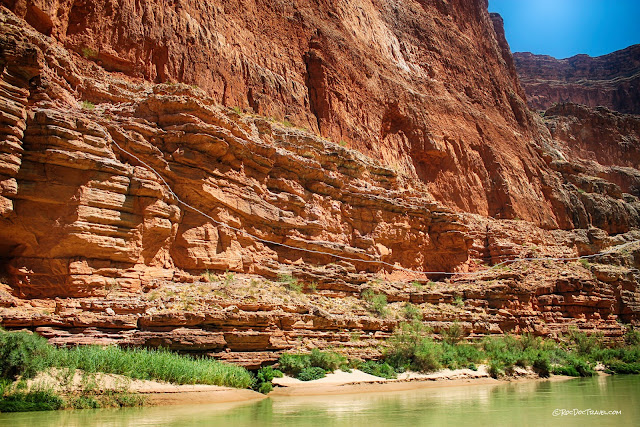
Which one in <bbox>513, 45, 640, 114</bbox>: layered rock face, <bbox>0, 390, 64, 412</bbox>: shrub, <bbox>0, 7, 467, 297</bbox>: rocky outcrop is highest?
<bbox>513, 45, 640, 114</bbox>: layered rock face

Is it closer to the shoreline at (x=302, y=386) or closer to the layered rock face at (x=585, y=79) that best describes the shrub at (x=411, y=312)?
the shoreline at (x=302, y=386)

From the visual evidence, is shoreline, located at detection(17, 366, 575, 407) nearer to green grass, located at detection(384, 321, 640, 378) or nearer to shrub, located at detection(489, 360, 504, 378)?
shrub, located at detection(489, 360, 504, 378)

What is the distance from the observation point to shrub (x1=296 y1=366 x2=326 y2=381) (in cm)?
1333

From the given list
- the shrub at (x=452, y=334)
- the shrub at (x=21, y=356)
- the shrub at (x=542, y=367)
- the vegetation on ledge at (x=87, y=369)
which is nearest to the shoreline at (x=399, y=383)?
the shrub at (x=542, y=367)

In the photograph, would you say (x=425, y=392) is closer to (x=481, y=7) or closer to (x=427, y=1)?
(x=427, y=1)

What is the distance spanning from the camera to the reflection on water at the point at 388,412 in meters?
8.15

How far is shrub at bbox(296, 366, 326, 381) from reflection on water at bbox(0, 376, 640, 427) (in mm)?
908

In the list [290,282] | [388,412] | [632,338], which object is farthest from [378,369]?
[632,338]

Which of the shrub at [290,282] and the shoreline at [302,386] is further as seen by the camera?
the shrub at [290,282]

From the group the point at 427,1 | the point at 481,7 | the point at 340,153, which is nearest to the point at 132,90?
the point at 340,153

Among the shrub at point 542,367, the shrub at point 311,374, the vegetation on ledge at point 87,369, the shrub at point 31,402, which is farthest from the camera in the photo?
the shrub at point 542,367

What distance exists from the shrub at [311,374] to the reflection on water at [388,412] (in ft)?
2.98

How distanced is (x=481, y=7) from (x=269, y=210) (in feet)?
127

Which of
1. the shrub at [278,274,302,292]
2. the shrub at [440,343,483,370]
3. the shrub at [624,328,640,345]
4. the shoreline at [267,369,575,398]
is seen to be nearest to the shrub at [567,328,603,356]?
the shrub at [624,328,640,345]
